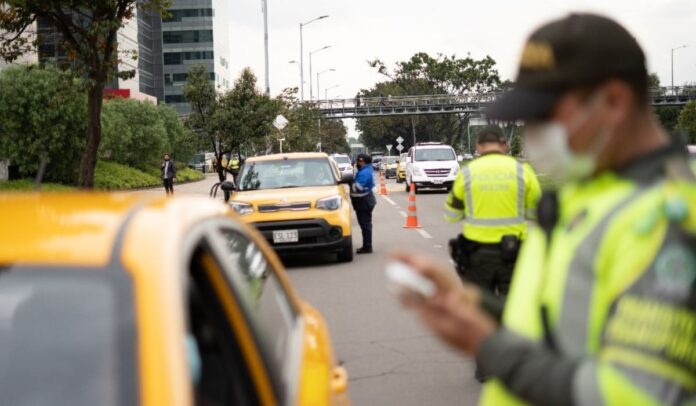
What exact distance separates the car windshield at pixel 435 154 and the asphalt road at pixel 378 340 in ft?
64.0

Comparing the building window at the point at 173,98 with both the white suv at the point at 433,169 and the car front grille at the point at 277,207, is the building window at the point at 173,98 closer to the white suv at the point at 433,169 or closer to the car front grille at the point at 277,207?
the white suv at the point at 433,169

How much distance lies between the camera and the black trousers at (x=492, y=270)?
237 inches

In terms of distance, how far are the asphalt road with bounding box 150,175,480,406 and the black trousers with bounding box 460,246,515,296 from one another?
0.74 meters

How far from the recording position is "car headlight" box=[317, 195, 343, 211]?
44.1 feet

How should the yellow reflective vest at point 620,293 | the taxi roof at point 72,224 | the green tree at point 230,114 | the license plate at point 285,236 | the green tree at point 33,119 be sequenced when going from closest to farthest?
the yellow reflective vest at point 620,293, the taxi roof at point 72,224, the license plate at point 285,236, the green tree at point 230,114, the green tree at point 33,119

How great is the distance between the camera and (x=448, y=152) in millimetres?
35750

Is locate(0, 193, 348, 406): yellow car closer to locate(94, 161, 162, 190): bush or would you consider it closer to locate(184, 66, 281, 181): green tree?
locate(184, 66, 281, 181): green tree

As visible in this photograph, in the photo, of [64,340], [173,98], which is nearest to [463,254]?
[64,340]

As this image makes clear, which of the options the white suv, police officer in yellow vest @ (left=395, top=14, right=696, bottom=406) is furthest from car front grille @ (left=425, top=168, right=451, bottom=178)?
police officer in yellow vest @ (left=395, top=14, right=696, bottom=406)

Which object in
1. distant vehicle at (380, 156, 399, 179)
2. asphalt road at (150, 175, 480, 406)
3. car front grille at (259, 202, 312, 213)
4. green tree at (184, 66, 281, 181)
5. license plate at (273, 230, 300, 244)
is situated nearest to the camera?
asphalt road at (150, 175, 480, 406)

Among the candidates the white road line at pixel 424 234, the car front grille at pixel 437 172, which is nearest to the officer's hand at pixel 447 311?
the white road line at pixel 424 234

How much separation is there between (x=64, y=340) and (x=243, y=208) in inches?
435

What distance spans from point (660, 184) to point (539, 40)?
1.22ft

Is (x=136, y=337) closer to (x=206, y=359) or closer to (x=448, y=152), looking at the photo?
(x=206, y=359)
